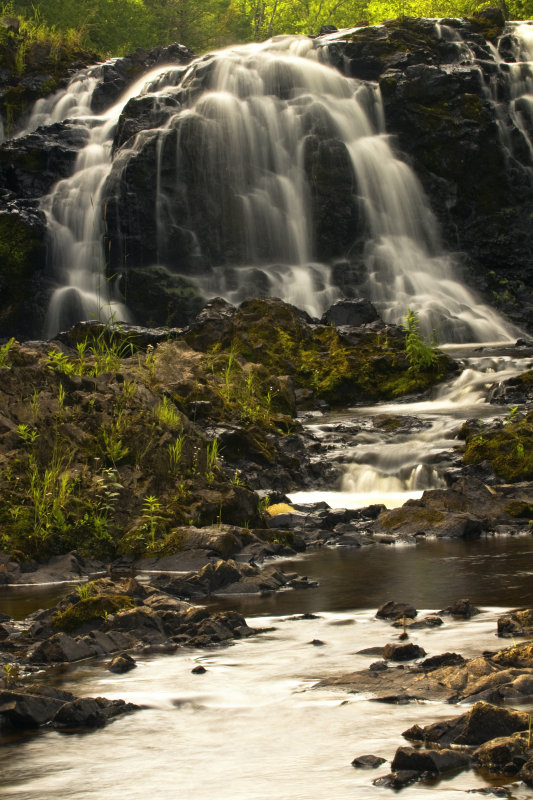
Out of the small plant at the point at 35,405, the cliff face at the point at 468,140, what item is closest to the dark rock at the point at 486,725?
the small plant at the point at 35,405

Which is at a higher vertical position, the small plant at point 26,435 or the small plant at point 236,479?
the small plant at point 26,435

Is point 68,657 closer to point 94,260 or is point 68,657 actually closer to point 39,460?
point 39,460

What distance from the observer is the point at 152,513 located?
892 cm

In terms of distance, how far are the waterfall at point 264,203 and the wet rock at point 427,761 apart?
20.7m

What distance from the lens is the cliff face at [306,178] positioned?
2550 centimetres

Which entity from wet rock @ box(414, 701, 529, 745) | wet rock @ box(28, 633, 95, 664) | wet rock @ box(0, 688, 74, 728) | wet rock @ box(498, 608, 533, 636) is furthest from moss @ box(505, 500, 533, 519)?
wet rock @ box(0, 688, 74, 728)

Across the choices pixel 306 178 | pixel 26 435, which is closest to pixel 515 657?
pixel 26 435

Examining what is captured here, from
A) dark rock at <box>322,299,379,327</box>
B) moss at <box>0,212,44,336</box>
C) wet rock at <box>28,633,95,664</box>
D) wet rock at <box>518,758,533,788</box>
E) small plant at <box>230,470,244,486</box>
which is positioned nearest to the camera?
wet rock at <box>518,758,533,788</box>

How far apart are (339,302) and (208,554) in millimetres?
13188

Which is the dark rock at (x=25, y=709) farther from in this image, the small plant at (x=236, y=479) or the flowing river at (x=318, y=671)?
the small plant at (x=236, y=479)

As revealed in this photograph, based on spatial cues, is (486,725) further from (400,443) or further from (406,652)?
(400,443)

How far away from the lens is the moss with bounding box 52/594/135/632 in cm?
595

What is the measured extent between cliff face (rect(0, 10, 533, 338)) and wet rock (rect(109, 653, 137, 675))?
64.0 feet

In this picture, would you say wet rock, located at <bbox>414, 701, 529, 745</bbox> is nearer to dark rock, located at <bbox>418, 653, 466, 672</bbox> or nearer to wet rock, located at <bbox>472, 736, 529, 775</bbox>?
wet rock, located at <bbox>472, 736, 529, 775</bbox>
